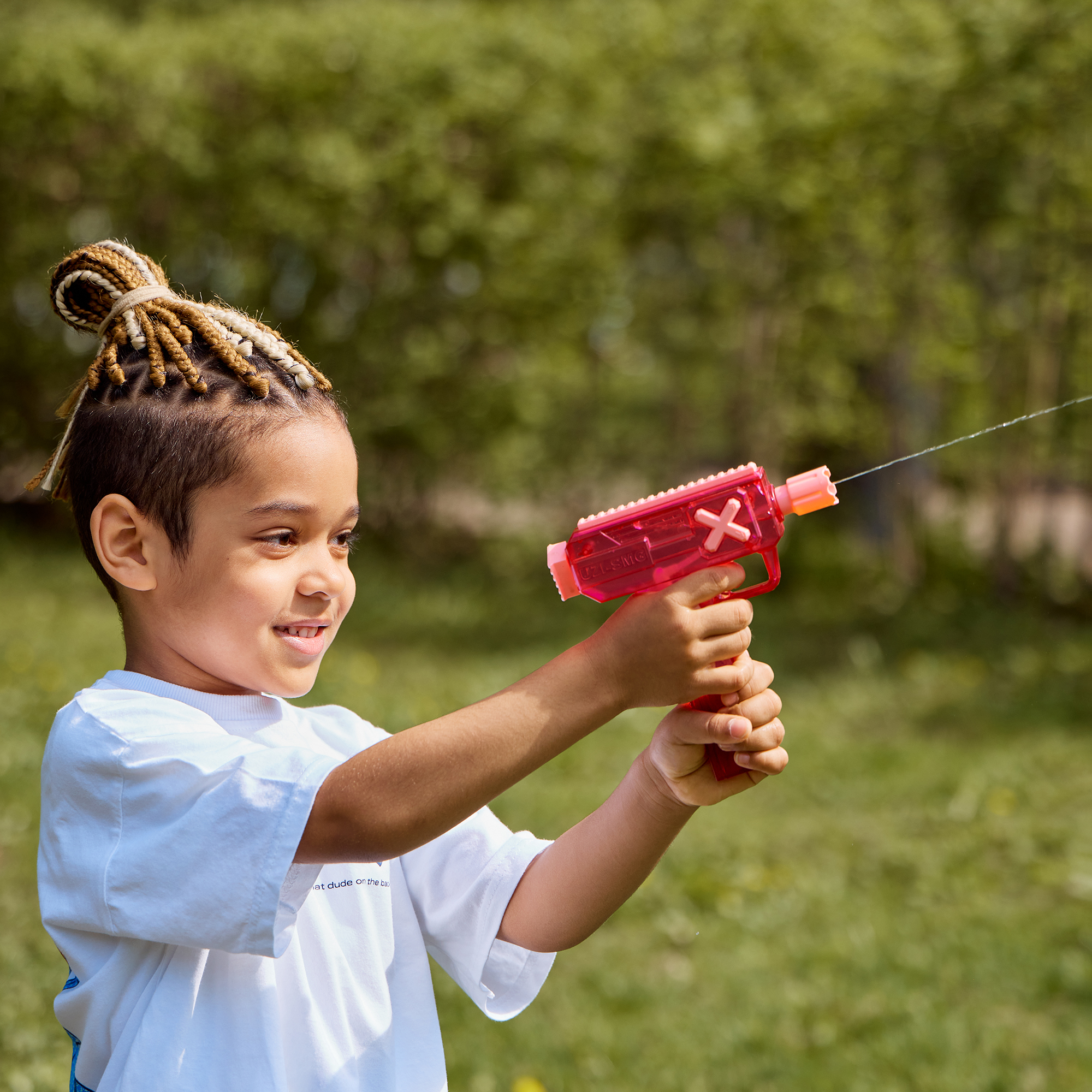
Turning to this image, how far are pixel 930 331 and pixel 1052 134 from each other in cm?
130

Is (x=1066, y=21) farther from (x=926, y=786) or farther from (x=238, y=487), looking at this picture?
(x=238, y=487)

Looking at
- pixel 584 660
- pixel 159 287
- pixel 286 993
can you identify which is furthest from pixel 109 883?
pixel 159 287

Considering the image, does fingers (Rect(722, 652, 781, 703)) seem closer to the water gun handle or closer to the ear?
the water gun handle

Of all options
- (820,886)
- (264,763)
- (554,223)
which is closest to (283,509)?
(264,763)

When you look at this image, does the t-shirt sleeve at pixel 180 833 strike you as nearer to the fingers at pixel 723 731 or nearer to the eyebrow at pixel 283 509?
the eyebrow at pixel 283 509

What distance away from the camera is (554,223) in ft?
26.2

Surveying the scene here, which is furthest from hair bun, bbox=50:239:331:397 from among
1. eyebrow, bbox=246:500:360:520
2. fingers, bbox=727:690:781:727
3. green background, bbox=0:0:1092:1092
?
green background, bbox=0:0:1092:1092

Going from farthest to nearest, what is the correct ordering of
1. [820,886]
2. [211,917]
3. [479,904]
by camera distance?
[820,886] < [479,904] < [211,917]

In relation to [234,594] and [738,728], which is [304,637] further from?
[738,728]

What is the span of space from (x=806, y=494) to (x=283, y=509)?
0.55 metres

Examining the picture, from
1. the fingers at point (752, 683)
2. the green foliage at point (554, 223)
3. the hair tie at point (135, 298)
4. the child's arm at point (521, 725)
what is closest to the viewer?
the child's arm at point (521, 725)

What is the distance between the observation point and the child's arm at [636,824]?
1361mm

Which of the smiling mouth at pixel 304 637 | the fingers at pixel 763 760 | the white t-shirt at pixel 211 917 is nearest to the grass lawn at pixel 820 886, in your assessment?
the white t-shirt at pixel 211 917

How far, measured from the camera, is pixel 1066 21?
6.04 metres
